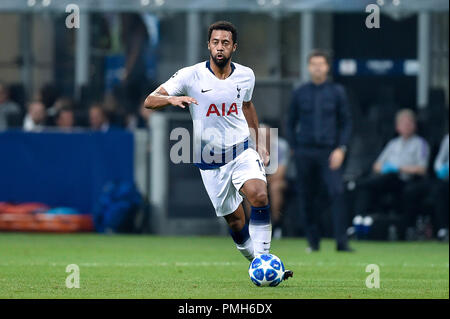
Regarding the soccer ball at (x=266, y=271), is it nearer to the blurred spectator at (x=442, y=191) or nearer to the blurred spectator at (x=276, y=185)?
the blurred spectator at (x=442, y=191)

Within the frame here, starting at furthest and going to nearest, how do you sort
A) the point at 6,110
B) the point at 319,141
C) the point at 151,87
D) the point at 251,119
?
the point at 151,87 → the point at 6,110 → the point at 319,141 → the point at 251,119

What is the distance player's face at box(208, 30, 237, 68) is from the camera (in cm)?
1048

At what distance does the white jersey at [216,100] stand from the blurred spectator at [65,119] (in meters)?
9.04

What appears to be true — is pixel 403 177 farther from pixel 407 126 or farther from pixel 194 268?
pixel 194 268

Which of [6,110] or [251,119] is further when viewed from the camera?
[6,110]

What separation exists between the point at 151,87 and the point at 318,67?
876 centimetres

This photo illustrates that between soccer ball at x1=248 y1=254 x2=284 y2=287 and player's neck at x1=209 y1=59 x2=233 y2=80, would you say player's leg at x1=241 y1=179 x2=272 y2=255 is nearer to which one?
soccer ball at x1=248 y1=254 x2=284 y2=287

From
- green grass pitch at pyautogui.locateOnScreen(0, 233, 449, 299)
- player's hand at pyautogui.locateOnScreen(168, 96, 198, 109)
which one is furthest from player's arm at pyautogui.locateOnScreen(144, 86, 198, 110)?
green grass pitch at pyautogui.locateOnScreen(0, 233, 449, 299)

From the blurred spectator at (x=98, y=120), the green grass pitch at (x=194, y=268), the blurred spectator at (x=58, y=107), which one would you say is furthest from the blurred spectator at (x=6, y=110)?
the green grass pitch at (x=194, y=268)

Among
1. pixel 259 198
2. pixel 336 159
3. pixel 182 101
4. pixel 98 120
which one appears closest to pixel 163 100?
pixel 182 101

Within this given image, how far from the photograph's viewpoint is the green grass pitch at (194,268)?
10.0 meters

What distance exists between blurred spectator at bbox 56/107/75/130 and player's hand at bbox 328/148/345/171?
597cm

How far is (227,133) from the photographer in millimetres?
10828

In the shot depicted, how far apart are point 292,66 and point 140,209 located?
6.58 metres
